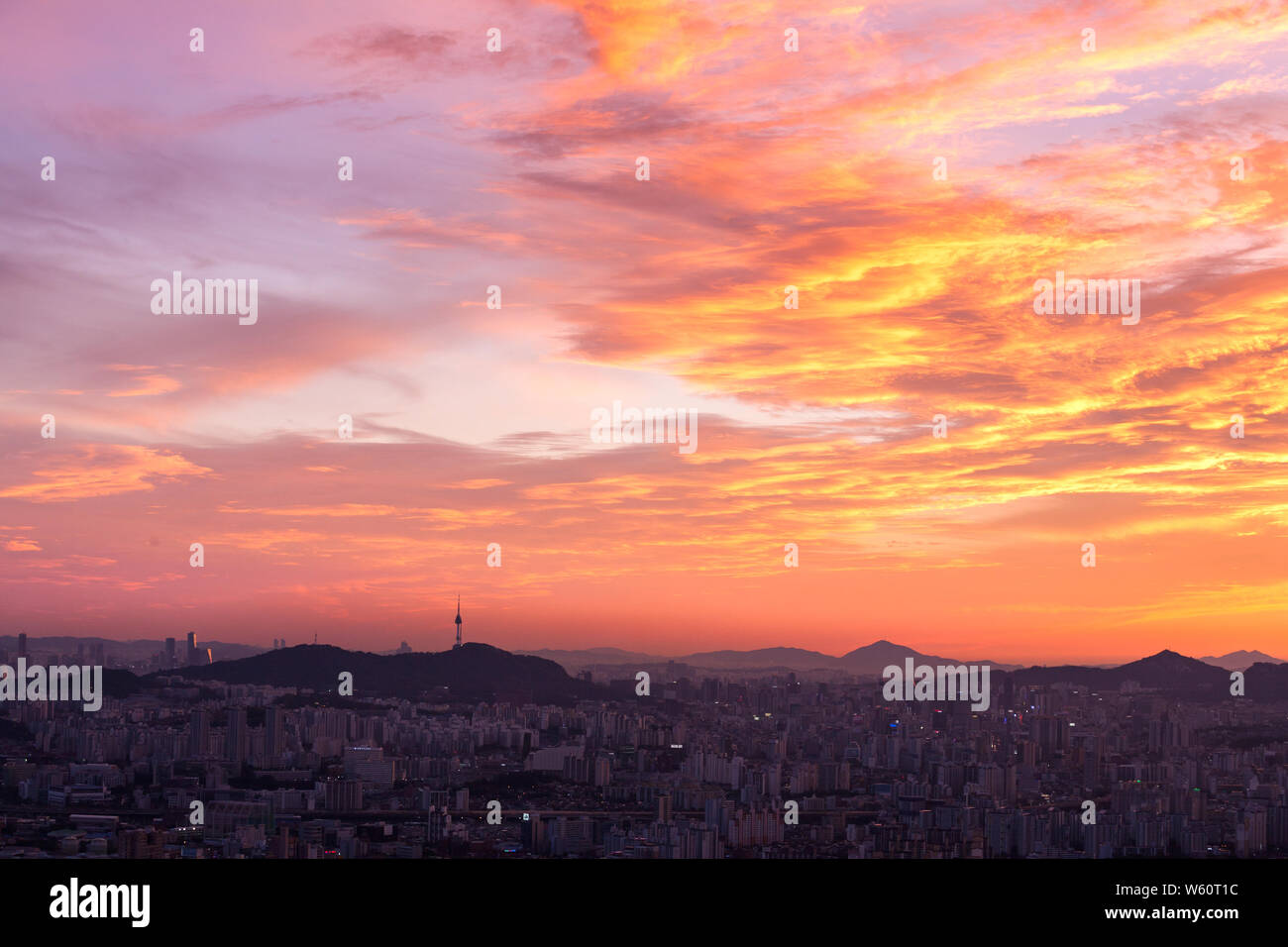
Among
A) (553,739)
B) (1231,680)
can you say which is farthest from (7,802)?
(1231,680)

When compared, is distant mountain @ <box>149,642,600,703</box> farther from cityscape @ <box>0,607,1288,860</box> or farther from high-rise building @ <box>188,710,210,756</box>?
high-rise building @ <box>188,710,210,756</box>

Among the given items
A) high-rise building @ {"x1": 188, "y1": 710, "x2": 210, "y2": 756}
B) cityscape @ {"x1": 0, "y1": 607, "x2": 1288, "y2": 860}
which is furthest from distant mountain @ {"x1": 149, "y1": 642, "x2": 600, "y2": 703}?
high-rise building @ {"x1": 188, "y1": 710, "x2": 210, "y2": 756}

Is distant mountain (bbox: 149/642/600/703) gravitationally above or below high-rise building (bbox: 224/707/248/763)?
above

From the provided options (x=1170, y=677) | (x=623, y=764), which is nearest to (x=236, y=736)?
(x=623, y=764)

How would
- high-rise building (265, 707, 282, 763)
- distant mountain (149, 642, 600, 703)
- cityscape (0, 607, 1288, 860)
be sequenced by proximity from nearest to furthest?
cityscape (0, 607, 1288, 860) → high-rise building (265, 707, 282, 763) → distant mountain (149, 642, 600, 703)

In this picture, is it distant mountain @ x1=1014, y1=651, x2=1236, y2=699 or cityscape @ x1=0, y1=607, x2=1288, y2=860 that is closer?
cityscape @ x1=0, y1=607, x2=1288, y2=860

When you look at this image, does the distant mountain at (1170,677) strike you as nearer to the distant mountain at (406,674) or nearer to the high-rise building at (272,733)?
the distant mountain at (406,674)

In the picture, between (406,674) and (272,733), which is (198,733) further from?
(406,674)

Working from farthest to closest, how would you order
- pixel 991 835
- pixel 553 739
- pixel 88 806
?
pixel 553 739
pixel 88 806
pixel 991 835
